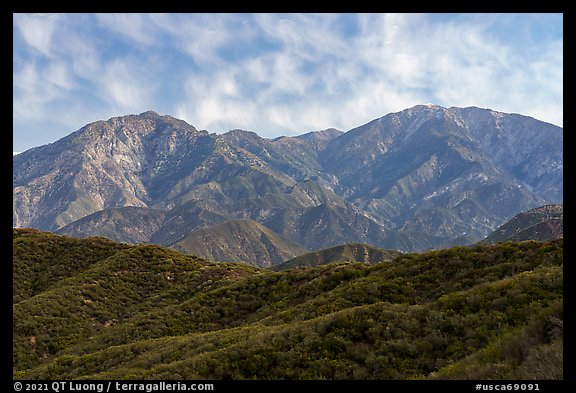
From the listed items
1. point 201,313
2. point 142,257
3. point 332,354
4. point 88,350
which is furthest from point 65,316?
point 332,354

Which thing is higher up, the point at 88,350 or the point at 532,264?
the point at 532,264

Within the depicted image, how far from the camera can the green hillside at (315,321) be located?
15.4m

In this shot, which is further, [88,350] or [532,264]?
[88,350]

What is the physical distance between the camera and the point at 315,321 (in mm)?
20578

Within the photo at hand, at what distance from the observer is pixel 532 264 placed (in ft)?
82.5

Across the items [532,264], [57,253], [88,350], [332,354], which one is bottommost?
[88,350]

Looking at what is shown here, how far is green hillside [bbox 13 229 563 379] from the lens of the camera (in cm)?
1538
